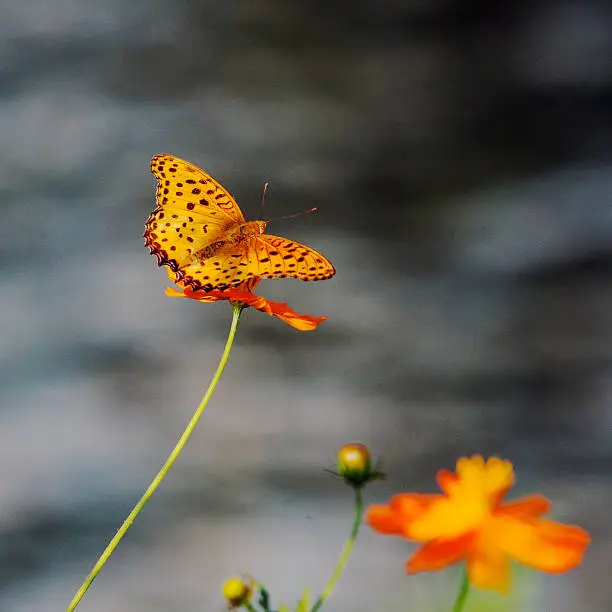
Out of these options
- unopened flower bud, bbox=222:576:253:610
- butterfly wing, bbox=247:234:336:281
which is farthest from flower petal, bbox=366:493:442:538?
butterfly wing, bbox=247:234:336:281

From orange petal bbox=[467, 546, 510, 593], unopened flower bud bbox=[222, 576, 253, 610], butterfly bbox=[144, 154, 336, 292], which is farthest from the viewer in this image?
butterfly bbox=[144, 154, 336, 292]

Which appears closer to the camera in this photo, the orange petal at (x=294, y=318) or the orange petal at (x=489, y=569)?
the orange petal at (x=489, y=569)

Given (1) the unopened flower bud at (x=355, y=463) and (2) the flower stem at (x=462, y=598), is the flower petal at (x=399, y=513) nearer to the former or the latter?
(2) the flower stem at (x=462, y=598)

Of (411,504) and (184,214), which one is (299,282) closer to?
(184,214)

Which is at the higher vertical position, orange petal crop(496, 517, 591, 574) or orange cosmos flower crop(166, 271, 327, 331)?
orange cosmos flower crop(166, 271, 327, 331)

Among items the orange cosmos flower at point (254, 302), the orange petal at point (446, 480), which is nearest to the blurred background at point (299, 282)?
the orange cosmos flower at point (254, 302)

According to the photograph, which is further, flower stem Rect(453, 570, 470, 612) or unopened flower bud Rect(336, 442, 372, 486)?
unopened flower bud Rect(336, 442, 372, 486)

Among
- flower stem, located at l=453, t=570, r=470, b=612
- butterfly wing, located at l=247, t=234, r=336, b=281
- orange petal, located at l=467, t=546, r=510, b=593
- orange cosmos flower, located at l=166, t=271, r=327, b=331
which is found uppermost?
butterfly wing, located at l=247, t=234, r=336, b=281

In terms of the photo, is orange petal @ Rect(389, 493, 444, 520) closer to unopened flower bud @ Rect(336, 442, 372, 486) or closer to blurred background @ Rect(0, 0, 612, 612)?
unopened flower bud @ Rect(336, 442, 372, 486)
